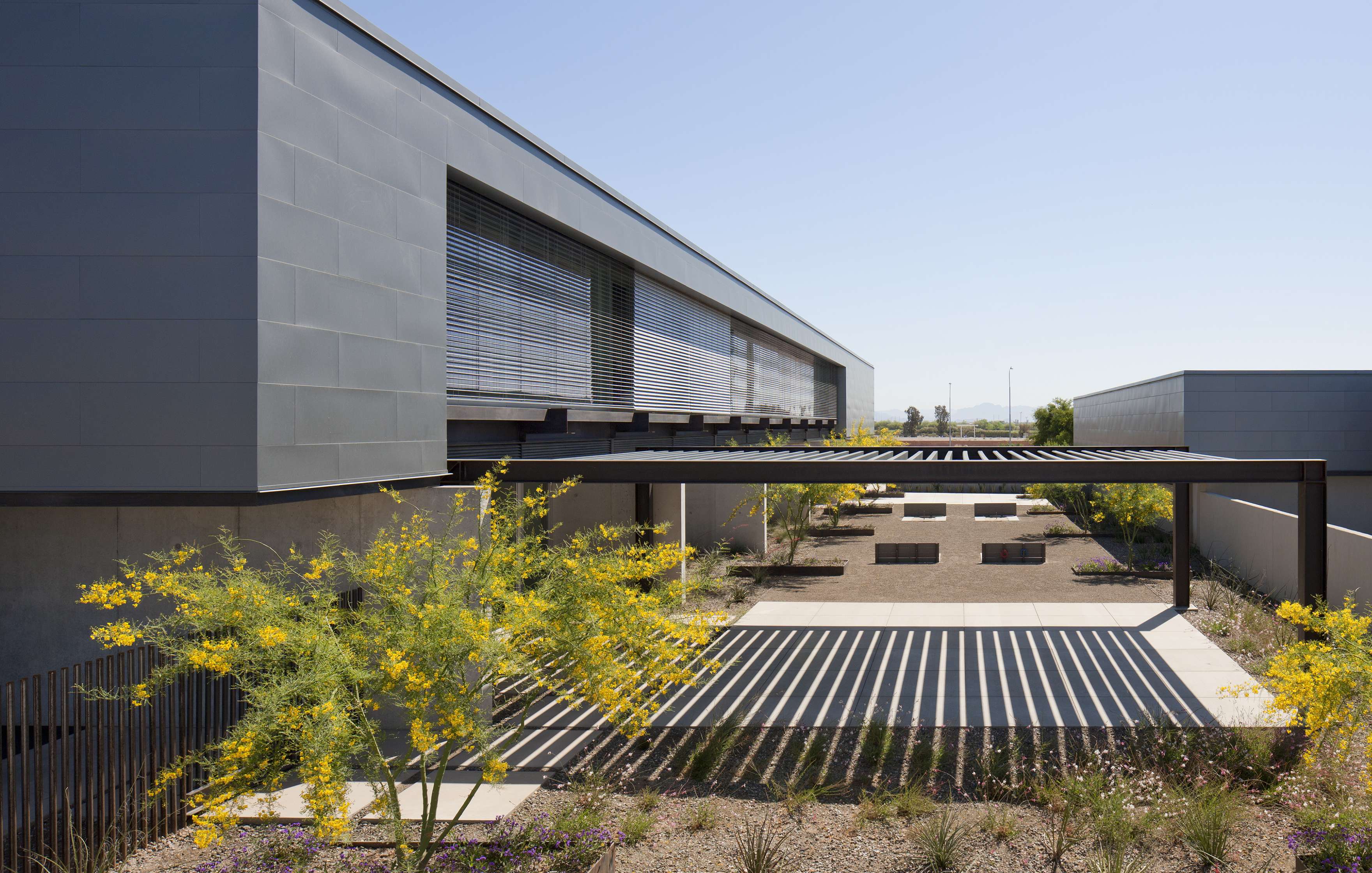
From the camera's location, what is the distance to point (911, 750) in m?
9.11

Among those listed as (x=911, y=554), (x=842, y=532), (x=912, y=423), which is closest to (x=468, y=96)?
(x=911, y=554)

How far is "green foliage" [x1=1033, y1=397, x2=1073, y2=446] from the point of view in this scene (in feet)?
183

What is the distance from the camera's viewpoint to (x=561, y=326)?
49.1 feet

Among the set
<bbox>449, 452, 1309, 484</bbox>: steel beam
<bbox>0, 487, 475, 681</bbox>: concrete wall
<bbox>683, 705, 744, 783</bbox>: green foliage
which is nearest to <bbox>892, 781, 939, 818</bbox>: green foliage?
<bbox>683, 705, 744, 783</bbox>: green foliage

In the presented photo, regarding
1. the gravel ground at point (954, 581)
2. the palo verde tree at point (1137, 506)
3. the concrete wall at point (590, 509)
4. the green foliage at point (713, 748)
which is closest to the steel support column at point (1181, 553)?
the gravel ground at point (954, 581)

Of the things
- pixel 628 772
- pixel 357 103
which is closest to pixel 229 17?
pixel 357 103

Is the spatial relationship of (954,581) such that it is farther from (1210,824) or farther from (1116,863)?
(1116,863)

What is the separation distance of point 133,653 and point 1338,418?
29659 mm

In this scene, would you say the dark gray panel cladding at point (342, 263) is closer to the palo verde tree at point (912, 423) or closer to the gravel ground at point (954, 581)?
the gravel ground at point (954, 581)

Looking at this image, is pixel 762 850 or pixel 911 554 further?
pixel 911 554

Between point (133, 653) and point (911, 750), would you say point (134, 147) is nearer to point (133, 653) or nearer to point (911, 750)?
point (133, 653)

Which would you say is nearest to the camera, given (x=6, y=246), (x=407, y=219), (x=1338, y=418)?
(x=6, y=246)

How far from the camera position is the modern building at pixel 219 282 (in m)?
8.17

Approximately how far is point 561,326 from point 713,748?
8388 mm
